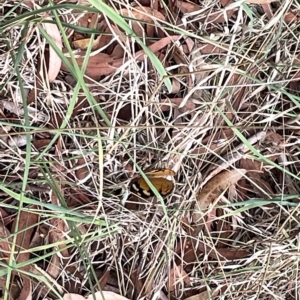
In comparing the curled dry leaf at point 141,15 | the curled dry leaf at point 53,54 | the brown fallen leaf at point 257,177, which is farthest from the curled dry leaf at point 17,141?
the brown fallen leaf at point 257,177

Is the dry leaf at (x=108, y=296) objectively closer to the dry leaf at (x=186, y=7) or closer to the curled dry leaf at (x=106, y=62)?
the curled dry leaf at (x=106, y=62)

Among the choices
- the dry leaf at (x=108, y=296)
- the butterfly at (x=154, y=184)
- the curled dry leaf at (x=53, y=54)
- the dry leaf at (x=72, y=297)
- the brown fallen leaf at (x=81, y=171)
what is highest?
the curled dry leaf at (x=53, y=54)

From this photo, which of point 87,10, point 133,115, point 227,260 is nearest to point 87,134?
point 133,115

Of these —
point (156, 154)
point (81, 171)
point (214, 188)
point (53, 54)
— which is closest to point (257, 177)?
point (214, 188)

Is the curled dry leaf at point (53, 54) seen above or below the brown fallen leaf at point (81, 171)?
above

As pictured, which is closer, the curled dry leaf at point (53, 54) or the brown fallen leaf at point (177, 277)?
the curled dry leaf at point (53, 54)

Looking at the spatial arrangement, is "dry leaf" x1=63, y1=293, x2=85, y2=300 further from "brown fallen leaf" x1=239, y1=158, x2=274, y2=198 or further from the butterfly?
"brown fallen leaf" x1=239, y1=158, x2=274, y2=198

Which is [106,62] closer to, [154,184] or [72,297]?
[154,184]
